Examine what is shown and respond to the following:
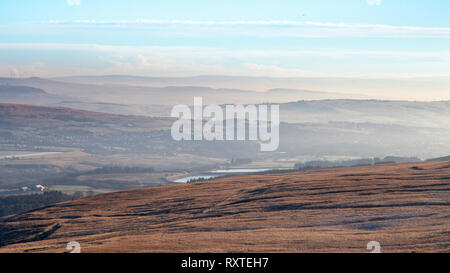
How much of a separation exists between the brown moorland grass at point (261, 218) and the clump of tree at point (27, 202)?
18.8 m

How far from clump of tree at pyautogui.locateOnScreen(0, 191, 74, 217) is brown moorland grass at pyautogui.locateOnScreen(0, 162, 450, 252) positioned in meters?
18.8

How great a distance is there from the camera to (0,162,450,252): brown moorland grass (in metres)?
23.4

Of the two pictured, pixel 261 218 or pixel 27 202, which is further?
pixel 27 202

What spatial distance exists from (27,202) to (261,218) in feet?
149

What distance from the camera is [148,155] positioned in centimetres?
19338

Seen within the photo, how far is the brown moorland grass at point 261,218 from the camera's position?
23.4 metres

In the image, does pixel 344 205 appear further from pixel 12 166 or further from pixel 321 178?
pixel 12 166

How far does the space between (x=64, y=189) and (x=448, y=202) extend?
7088 cm

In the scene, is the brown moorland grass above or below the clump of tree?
above

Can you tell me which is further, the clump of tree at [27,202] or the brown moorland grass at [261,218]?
the clump of tree at [27,202]

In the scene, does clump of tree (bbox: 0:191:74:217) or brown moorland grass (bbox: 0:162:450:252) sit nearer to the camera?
brown moorland grass (bbox: 0:162:450:252)

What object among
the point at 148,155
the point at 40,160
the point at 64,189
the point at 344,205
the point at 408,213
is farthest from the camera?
the point at 148,155

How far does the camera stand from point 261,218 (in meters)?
30.8
